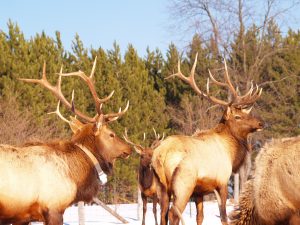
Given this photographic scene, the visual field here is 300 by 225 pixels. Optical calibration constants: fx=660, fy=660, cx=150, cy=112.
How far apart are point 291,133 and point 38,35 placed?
1192cm

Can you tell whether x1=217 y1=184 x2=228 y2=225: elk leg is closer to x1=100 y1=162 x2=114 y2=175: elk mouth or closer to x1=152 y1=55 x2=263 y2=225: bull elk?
x1=152 y1=55 x2=263 y2=225: bull elk

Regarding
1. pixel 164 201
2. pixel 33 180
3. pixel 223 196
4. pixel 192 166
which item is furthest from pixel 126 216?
pixel 33 180

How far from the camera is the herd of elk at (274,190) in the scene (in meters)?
6.06

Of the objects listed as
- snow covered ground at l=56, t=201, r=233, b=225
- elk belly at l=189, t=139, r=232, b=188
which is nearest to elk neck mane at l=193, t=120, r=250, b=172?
elk belly at l=189, t=139, r=232, b=188

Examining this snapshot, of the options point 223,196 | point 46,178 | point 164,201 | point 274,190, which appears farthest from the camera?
point 223,196

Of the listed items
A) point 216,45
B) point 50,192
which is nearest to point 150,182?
point 50,192

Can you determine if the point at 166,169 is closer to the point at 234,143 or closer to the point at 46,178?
the point at 234,143

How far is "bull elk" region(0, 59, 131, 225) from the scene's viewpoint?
24.7 feet

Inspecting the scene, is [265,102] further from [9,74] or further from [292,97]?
[9,74]

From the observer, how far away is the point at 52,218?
25.5 ft

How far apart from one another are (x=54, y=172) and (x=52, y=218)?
565 mm

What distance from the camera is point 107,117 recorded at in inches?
358

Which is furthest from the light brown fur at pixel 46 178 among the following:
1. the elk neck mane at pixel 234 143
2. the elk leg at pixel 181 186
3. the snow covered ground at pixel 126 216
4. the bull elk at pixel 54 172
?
the snow covered ground at pixel 126 216

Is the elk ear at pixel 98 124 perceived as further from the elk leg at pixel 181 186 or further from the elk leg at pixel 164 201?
the elk leg at pixel 164 201
